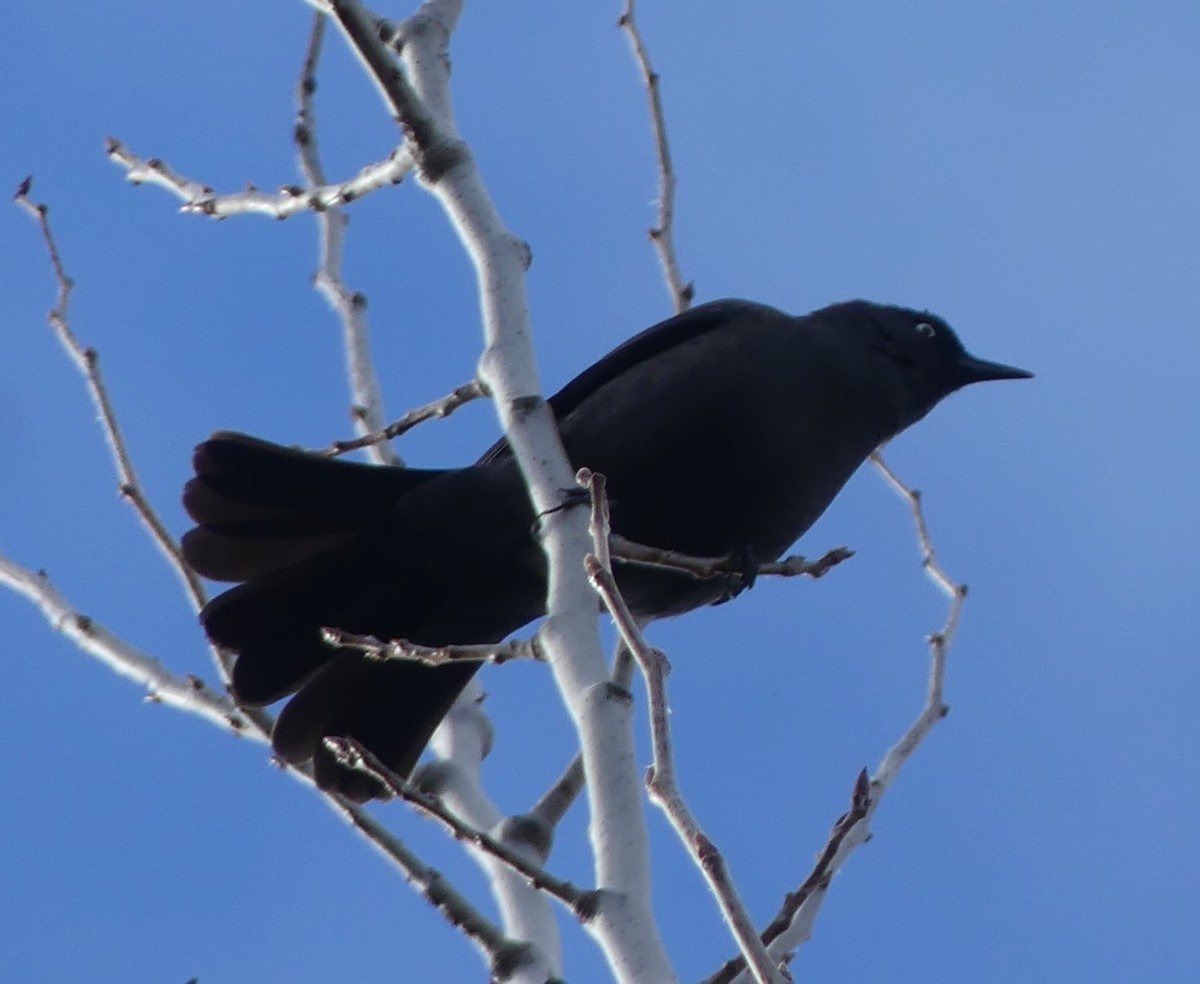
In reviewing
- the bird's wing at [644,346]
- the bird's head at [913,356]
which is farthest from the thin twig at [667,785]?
the bird's head at [913,356]

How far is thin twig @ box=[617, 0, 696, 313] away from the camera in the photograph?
4.39m

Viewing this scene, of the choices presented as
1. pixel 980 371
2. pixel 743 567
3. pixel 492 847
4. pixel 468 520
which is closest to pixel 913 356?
pixel 980 371

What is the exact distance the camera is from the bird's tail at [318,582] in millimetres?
4734

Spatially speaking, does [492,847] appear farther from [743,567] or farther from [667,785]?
[743,567]

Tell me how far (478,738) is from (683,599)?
662mm

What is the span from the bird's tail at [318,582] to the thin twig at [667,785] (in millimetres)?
2219

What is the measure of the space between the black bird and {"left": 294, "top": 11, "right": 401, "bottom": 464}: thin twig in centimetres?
19

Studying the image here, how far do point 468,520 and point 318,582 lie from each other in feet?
1.55

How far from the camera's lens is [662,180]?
4.40m

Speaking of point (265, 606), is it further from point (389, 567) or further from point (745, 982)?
point (745, 982)

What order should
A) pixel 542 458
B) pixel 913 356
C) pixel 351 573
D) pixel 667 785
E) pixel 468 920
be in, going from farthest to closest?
1. pixel 913 356
2. pixel 351 573
3. pixel 542 458
4. pixel 468 920
5. pixel 667 785

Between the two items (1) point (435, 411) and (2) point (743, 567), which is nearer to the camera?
(1) point (435, 411)

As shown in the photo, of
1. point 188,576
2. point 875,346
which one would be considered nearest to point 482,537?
point 188,576

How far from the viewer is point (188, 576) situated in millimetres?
4113
